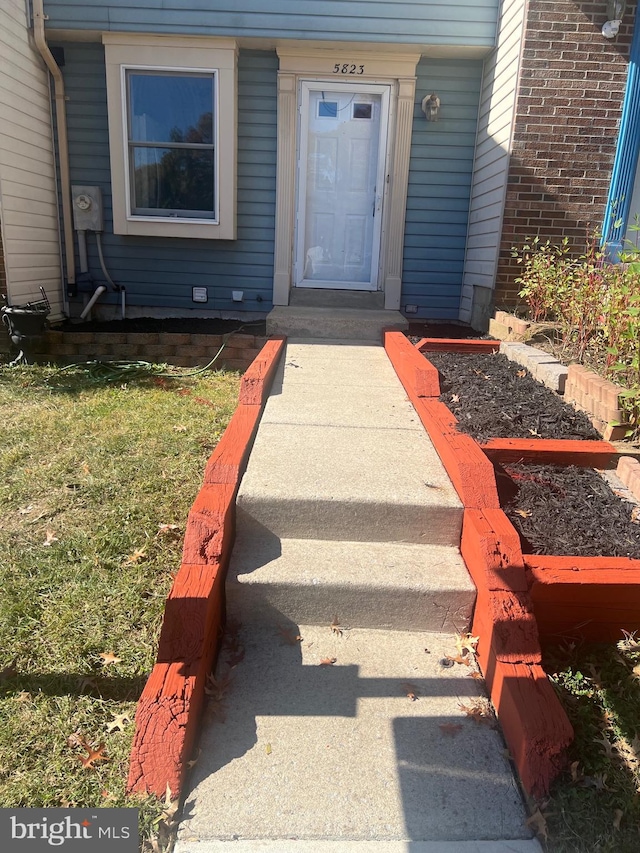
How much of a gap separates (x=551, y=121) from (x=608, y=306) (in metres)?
2.96

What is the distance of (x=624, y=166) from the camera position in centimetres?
546

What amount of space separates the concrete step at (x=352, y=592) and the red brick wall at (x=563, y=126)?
13.6 ft

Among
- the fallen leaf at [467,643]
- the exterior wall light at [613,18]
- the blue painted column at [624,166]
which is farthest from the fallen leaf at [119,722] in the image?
the exterior wall light at [613,18]

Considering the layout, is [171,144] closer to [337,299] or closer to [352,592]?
[337,299]

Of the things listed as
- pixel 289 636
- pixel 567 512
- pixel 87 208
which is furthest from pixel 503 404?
pixel 87 208

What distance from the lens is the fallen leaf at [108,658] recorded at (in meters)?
2.03

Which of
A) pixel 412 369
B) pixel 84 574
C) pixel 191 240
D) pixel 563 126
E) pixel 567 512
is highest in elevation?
pixel 563 126

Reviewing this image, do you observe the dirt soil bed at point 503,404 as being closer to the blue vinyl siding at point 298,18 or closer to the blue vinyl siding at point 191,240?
the blue vinyl siding at point 191,240

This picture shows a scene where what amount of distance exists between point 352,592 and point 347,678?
0.30m

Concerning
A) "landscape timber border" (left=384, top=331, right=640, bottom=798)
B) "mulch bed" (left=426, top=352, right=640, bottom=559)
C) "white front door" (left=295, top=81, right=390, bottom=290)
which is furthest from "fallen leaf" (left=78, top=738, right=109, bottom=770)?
"white front door" (left=295, top=81, right=390, bottom=290)

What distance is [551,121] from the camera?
18.0 ft

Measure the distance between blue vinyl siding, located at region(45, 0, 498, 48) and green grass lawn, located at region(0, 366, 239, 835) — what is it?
4161 mm

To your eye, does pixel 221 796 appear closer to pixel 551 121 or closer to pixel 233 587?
pixel 233 587

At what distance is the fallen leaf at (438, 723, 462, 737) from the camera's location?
184 centimetres
